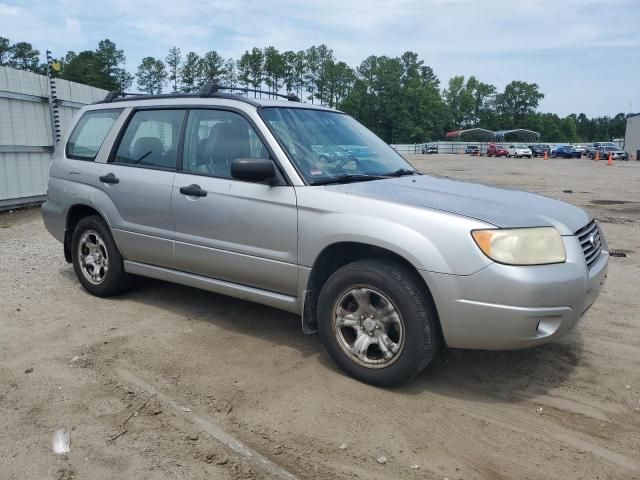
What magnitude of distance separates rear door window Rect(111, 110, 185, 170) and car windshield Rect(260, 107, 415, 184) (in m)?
0.92

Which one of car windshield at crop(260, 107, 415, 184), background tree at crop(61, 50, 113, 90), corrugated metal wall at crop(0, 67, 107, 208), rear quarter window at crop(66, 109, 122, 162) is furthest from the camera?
background tree at crop(61, 50, 113, 90)

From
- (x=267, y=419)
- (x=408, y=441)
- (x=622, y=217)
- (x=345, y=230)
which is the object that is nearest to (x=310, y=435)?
(x=267, y=419)

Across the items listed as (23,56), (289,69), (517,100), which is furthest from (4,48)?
(517,100)

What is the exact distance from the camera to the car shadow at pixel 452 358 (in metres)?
3.61

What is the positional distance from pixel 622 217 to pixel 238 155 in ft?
28.9

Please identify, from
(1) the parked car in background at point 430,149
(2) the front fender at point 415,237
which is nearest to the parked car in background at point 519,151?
(1) the parked car in background at point 430,149

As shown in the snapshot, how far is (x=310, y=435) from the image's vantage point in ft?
10.0

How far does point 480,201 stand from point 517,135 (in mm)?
107902

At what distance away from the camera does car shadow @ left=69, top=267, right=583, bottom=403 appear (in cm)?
361

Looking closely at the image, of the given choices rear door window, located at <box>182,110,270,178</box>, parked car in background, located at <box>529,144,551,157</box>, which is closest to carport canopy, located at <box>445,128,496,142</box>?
parked car in background, located at <box>529,144,551,157</box>

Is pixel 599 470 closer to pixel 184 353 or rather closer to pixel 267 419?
pixel 267 419

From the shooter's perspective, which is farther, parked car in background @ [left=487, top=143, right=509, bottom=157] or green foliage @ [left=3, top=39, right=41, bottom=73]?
green foliage @ [left=3, top=39, right=41, bottom=73]

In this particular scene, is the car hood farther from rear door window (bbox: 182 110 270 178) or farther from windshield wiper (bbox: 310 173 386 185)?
rear door window (bbox: 182 110 270 178)

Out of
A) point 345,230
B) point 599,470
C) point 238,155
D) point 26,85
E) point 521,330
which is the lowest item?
point 599,470
